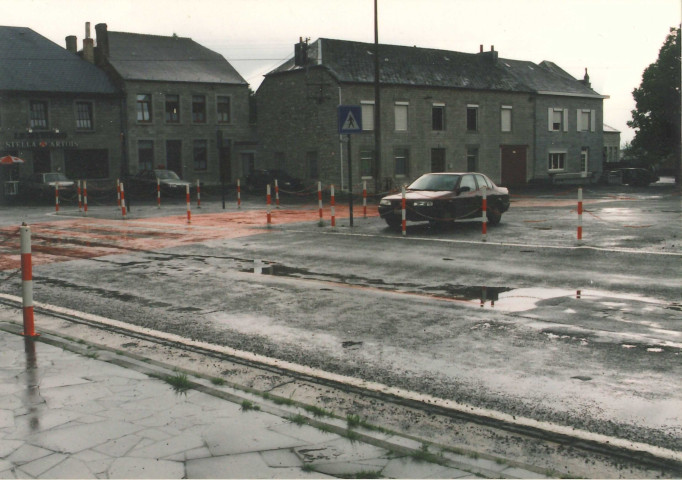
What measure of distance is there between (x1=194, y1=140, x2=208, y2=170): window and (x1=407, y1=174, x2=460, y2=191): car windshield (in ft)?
106

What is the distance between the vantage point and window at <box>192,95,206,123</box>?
48.8 metres

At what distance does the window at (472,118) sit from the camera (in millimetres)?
49531

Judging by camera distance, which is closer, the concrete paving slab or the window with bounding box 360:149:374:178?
the concrete paving slab

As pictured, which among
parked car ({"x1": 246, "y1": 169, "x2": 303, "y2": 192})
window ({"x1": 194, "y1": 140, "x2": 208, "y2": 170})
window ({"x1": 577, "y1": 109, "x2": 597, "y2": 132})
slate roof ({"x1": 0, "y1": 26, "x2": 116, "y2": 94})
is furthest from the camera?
window ({"x1": 577, "y1": 109, "x2": 597, "y2": 132})

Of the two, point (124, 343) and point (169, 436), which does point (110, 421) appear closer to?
point (169, 436)

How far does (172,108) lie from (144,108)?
1919mm

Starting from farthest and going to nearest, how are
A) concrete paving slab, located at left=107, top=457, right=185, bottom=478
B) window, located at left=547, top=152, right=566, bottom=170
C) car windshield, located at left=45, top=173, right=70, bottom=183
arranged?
window, located at left=547, top=152, right=566, bottom=170 < car windshield, located at left=45, top=173, right=70, bottom=183 < concrete paving slab, located at left=107, top=457, right=185, bottom=478

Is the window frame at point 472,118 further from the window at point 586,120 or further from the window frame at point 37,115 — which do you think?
the window frame at point 37,115

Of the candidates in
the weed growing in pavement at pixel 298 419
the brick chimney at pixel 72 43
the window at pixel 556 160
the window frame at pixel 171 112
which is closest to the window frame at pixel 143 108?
the window frame at pixel 171 112

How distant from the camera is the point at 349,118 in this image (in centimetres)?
1786

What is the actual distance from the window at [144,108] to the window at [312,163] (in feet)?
34.7

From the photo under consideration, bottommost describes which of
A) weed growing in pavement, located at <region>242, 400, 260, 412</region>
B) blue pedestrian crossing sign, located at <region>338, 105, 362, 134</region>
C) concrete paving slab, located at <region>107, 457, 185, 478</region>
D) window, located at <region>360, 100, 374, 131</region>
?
concrete paving slab, located at <region>107, 457, 185, 478</region>

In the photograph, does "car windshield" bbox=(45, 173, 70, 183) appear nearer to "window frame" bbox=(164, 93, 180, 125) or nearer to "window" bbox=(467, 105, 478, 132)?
"window frame" bbox=(164, 93, 180, 125)

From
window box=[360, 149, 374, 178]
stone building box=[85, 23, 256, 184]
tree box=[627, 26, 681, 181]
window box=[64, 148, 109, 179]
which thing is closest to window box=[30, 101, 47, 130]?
window box=[64, 148, 109, 179]
